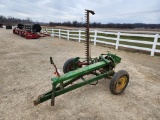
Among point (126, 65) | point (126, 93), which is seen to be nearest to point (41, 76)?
point (126, 93)

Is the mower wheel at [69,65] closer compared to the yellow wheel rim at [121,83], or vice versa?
the yellow wheel rim at [121,83]

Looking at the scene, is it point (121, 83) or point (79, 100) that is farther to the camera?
point (121, 83)

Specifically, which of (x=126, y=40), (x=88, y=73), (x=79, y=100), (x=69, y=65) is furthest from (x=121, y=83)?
(x=126, y=40)

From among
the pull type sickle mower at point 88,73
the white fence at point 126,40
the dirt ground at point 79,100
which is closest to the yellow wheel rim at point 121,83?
the pull type sickle mower at point 88,73

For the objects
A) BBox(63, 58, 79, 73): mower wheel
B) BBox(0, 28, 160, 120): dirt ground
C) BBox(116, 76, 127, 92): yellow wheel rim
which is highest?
BBox(63, 58, 79, 73): mower wheel

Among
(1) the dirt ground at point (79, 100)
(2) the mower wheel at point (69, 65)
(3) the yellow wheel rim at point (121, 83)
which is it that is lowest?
(1) the dirt ground at point (79, 100)

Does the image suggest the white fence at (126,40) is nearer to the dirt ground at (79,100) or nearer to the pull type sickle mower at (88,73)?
the dirt ground at (79,100)

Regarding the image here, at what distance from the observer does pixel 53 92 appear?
3191 millimetres

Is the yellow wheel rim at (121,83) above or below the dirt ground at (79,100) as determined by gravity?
above

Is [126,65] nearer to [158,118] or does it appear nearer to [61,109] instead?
[158,118]

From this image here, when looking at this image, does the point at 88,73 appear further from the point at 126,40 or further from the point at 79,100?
the point at 126,40

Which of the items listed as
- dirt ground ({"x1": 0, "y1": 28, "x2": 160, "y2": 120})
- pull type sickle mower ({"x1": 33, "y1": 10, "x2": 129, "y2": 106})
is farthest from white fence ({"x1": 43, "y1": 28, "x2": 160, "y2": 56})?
pull type sickle mower ({"x1": 33, "y1": 10, "x2": 129, "y2": 106})

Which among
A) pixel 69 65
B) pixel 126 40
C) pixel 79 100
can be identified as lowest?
pixel 79 100

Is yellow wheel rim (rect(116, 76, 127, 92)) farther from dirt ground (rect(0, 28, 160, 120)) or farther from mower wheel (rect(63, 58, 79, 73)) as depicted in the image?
mower wheel (rect(63, 58, 79, 73))
